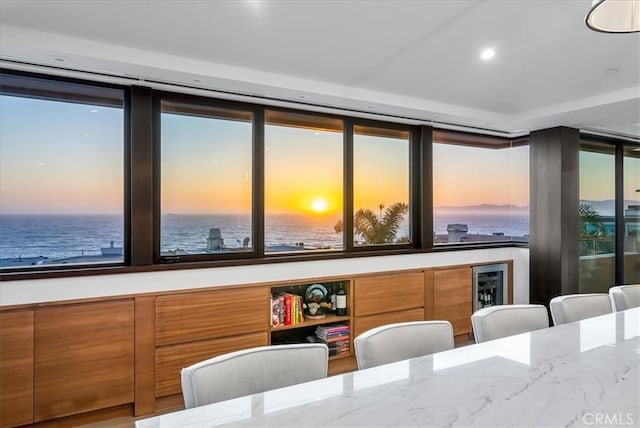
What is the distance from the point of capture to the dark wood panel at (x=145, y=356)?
9.15 feet

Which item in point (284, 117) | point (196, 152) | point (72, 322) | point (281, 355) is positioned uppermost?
point (284, 117)

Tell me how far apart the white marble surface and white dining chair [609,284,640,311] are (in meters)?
1.12

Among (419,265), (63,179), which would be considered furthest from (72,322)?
(419,265)

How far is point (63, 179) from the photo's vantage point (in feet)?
9.32

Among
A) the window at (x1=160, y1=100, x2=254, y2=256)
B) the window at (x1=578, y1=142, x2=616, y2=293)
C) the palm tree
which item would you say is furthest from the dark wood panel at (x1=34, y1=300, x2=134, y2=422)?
the window at (x1=578, y1=142, x2=616, y2=293)

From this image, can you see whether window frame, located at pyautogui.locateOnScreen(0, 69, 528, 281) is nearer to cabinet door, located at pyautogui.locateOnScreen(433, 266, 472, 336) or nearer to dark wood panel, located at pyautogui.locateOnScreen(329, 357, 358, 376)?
cabinet door, located at pyautogui.locateOnScreen(433, 266, 472, 336)

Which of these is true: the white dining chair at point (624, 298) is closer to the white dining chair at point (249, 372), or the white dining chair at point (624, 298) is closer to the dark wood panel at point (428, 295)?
the dark wood panel at point (428, 295)

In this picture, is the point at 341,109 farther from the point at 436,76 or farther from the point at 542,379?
the point at 542,379

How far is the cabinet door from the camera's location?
4.23 meters

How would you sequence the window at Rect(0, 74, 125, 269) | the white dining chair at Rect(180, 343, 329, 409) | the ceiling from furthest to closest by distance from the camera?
the window at Rect(0, 74, 125, 269) → the ceiling → the white dining chair at Rect(180, 343, 329, 409)

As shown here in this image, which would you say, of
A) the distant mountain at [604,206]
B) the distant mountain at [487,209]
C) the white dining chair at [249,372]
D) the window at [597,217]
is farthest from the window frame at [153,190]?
the distant mountain at [604,206]

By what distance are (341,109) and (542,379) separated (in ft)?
9.51

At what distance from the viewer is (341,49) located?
102 inches

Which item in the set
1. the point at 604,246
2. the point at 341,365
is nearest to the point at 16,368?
the point at 341,365
